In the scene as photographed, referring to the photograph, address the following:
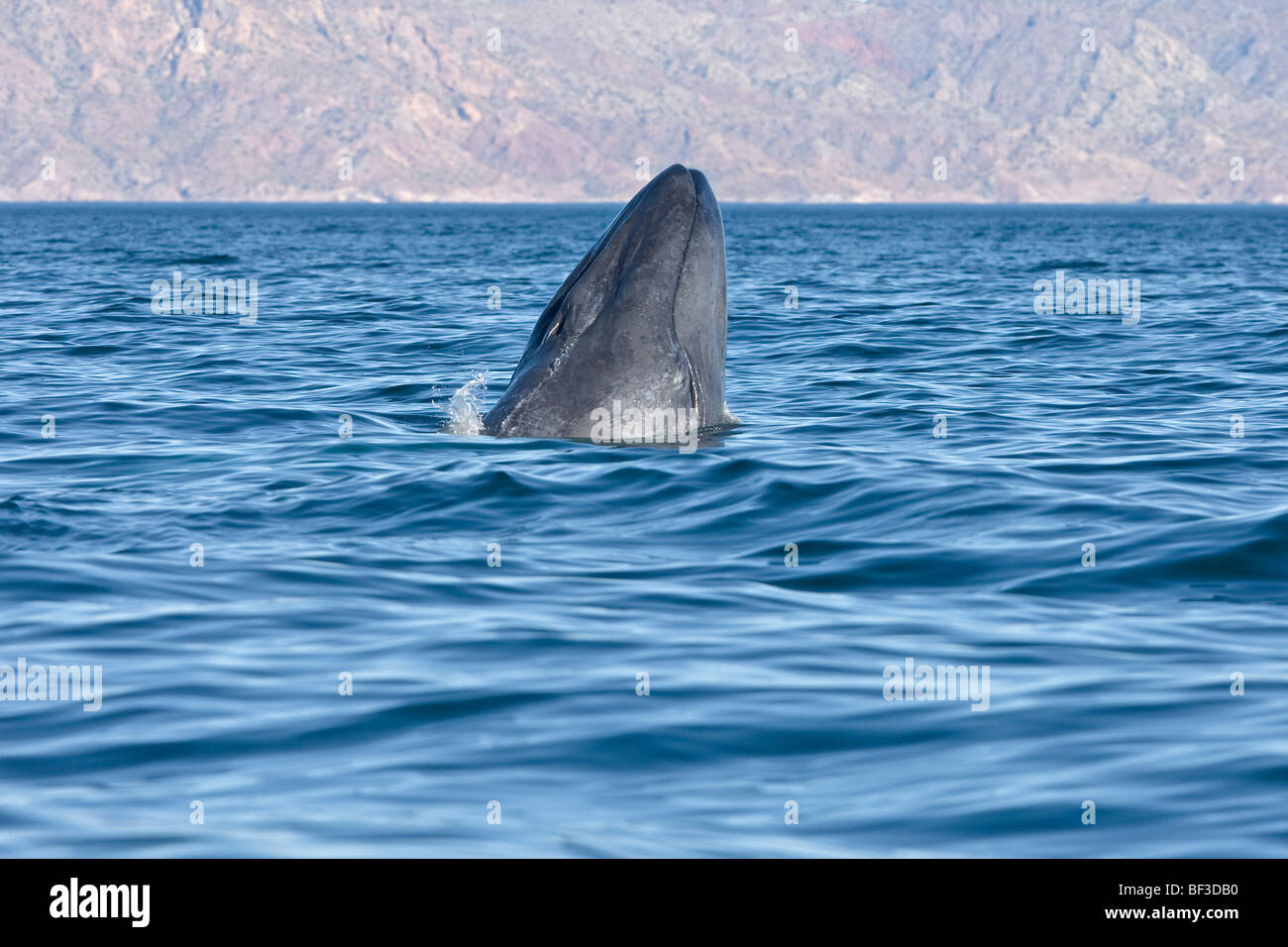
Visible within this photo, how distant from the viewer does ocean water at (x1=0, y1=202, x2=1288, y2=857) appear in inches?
235

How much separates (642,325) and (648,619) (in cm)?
372

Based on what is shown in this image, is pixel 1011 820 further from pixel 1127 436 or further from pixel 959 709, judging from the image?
pixel 1127 436

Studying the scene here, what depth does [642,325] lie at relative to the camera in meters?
11.9

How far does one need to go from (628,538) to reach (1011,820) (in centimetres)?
485

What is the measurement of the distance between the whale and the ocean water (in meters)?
0.35

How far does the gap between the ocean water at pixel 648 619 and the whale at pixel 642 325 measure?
1.16ft

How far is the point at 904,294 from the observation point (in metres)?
35.5

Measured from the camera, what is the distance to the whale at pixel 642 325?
1184 centimetres
